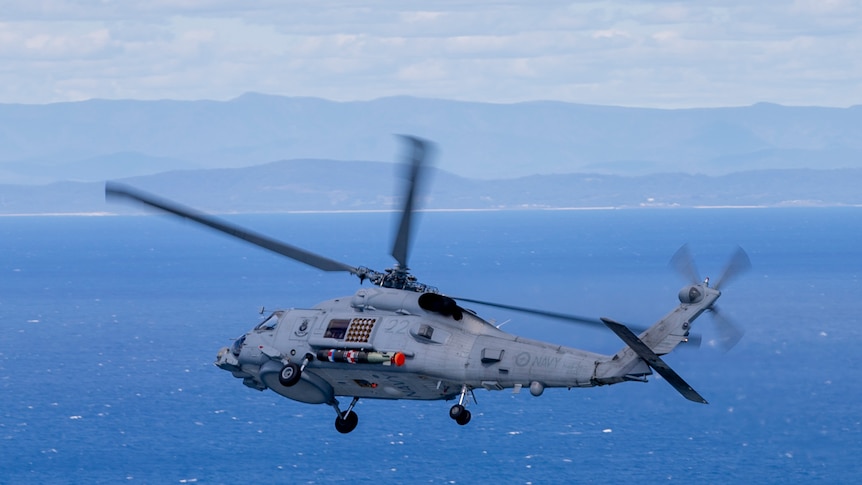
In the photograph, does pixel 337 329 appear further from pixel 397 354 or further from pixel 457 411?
pixel 457 411

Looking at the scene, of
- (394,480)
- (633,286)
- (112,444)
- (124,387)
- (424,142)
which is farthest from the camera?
(633,286)

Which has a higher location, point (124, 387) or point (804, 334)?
point (804, 334)

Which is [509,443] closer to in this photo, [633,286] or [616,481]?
[616,481]

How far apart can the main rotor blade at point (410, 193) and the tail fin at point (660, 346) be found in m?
7.25

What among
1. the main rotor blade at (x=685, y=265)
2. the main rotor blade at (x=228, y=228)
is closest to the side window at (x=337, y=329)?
the main rotor blade at (x=228, y=228)

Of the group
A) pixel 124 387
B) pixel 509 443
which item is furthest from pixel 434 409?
pixel 124 387

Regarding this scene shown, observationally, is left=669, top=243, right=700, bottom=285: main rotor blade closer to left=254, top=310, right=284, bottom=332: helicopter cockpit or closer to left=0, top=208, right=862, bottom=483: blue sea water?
left=254, top=310, right=284, bottom=332: helicopter cockpit

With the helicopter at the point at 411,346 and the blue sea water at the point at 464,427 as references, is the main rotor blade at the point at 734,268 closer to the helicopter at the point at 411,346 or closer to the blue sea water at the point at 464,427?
the helicopter at the point at 411,346

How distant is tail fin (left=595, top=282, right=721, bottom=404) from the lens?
40312 millimetres

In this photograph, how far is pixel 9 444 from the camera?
455 ft

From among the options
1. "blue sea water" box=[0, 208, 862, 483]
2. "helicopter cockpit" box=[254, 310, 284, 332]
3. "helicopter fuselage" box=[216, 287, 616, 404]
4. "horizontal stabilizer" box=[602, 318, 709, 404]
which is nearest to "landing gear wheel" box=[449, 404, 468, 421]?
"helicopter fuselage" box=[216, 287, 616, 404]

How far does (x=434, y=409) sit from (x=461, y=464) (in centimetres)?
3175

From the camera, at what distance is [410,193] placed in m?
42.1

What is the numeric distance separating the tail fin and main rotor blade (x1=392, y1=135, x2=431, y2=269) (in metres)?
7.25
